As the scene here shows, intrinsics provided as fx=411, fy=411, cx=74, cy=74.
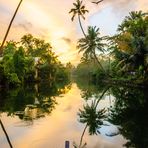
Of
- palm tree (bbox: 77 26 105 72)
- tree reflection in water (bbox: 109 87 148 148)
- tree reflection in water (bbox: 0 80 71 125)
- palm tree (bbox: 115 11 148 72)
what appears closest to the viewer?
tree reflection in water (bbox: 109 87 148 148)

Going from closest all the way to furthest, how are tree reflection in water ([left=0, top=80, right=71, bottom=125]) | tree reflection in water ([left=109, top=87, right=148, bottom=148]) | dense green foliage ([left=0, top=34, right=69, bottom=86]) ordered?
tree reflection in water ([left=109, top=87, right=148, bottom=148])
tree reflection in water ([left=0, top=80, right=71, bottom=125])
dense green foliage ([left=0, top=34, right=69, bottom=86])

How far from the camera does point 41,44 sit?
106 meters

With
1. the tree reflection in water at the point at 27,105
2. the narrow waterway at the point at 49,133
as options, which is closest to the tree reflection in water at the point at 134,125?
the narrow waterway at the point at 49,133

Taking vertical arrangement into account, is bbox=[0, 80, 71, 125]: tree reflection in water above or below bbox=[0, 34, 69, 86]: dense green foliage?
below

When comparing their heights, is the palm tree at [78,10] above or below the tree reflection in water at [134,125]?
above

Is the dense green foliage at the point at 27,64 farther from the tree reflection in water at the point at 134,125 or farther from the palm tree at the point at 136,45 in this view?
the tree reflection in water at the point at 134,125

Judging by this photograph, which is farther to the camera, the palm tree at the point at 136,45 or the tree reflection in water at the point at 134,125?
the palm tree at the point at 136,45

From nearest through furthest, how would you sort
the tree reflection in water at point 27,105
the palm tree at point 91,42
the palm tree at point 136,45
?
the tree reflection in water at point 27,105 → the palm tree at point 136,45 → the palm tree at point 91,42

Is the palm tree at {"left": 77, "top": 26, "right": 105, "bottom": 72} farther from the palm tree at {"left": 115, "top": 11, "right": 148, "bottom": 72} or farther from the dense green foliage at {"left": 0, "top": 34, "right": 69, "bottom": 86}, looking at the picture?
the palm tree at {"left": 115, "top": 11, "right": 148, "bottom": 72}

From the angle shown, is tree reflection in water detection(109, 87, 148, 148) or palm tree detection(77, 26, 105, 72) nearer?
tree reflection in water detection(109, 87, 148, 148)

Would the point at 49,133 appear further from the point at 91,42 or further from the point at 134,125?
the point at 91,42

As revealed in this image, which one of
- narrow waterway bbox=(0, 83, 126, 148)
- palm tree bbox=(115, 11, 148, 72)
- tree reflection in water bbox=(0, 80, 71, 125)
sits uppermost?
palm tree bbox=(115, 11, 148, 72)

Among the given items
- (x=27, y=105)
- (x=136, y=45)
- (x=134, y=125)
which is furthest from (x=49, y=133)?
(x=136, y=45)

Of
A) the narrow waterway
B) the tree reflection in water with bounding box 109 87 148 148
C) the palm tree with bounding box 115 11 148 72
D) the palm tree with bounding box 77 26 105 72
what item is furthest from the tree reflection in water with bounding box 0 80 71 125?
the palm tree with bounding box 77 26 105 72
